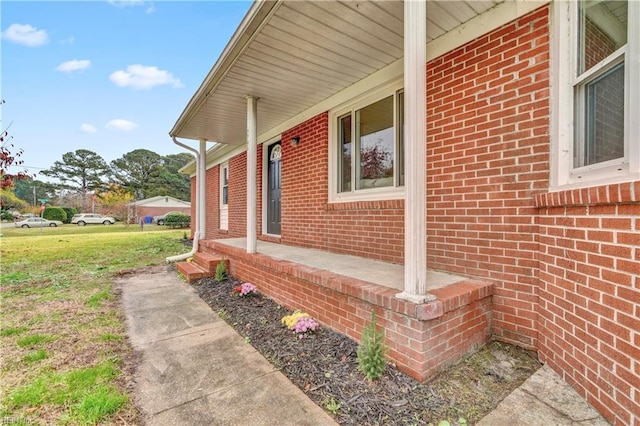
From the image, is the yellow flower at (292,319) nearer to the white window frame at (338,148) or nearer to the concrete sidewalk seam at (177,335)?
the concrete sidewalk seam at (177,335)

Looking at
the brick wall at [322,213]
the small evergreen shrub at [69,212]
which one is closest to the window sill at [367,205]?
the brick wall at [322,213]

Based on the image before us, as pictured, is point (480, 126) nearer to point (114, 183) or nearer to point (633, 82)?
point (633, 82)

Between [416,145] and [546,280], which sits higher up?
[416,145]

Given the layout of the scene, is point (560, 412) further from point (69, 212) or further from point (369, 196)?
point (69, 212)

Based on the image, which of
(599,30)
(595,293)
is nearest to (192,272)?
(595,293)

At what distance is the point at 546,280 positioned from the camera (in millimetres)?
2217

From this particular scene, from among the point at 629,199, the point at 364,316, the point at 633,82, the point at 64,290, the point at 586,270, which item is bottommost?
the point at 64,290

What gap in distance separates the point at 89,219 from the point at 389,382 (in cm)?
4323

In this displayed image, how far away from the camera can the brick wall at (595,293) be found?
1.45m

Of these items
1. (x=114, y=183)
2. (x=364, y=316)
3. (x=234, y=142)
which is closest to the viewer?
(x=364, y=316)

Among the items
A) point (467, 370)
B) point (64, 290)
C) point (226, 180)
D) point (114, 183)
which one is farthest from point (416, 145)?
point (114, 183)

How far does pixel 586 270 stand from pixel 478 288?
753 millimetres

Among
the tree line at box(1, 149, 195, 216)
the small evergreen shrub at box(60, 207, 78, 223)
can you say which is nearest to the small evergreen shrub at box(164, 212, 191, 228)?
the tree line at box(1, 149, 195, 216)

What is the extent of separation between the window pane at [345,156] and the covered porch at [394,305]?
1.33 meters
